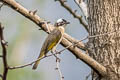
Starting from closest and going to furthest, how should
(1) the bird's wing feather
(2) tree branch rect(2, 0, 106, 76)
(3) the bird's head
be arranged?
1. (2) tree branch rect(2, 0, 106, 76)
2. (1) the bird's wing feather
3. (3) the bird's head

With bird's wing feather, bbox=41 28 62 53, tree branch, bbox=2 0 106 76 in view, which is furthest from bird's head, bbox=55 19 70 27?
tree branch, bbox=2 0 106 76

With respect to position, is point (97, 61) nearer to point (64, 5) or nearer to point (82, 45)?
point (82, 45)

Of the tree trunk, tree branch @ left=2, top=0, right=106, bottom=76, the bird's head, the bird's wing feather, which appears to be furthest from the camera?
the bird's head

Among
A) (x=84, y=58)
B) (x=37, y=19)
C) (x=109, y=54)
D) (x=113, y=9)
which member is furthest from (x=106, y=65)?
(x=37, y=19)

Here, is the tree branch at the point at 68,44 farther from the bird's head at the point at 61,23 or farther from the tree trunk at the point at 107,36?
the bird's head at the point at 61,23

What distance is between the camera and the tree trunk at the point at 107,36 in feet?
9.63

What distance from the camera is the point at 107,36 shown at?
9.81ft

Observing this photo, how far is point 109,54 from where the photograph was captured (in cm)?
296

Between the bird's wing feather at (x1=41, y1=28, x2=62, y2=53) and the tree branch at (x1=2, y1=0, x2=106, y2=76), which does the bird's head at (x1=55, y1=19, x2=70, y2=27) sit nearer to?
the bird's wing feather at (x1=41, y1=28, x2=62, y2=53)

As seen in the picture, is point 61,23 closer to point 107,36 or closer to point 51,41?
point 51,41

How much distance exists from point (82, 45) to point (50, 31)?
40 centimetres

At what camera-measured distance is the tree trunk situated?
9.63ft

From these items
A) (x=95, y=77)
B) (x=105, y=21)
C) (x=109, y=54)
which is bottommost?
(x=95, y=77)

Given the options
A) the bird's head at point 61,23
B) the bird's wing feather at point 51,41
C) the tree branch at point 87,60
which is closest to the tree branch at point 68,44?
the tree branch at point 87,60
